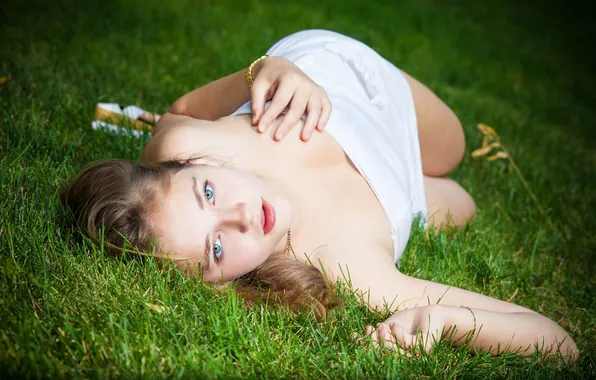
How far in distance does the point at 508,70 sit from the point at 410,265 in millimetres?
5557

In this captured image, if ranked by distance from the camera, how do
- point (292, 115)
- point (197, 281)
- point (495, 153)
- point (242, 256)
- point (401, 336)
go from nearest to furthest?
point (401, 336) → point (197, 281) → point (242, 256) → point (292, 115) → point (495, 153)

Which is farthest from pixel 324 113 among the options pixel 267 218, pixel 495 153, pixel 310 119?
pixel 495 153

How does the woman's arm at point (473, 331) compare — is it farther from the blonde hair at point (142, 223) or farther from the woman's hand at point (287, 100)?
the woman's hand at point (287, 100)

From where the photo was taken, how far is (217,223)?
249 cm

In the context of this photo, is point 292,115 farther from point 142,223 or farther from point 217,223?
point 142,223

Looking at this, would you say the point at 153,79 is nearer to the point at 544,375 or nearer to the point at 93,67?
the point at 93,67

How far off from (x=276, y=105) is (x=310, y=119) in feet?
0.52

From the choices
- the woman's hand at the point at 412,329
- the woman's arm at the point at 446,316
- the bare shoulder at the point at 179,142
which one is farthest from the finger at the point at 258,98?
the woman's hand at the point at 412,329

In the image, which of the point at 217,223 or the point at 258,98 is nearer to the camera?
the point at 217,223

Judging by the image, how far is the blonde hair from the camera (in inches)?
98.5

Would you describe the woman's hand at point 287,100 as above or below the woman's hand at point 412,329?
above

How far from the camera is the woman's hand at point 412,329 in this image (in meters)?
2.27

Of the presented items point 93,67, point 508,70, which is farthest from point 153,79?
point 508,70

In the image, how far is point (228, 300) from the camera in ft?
7.51
